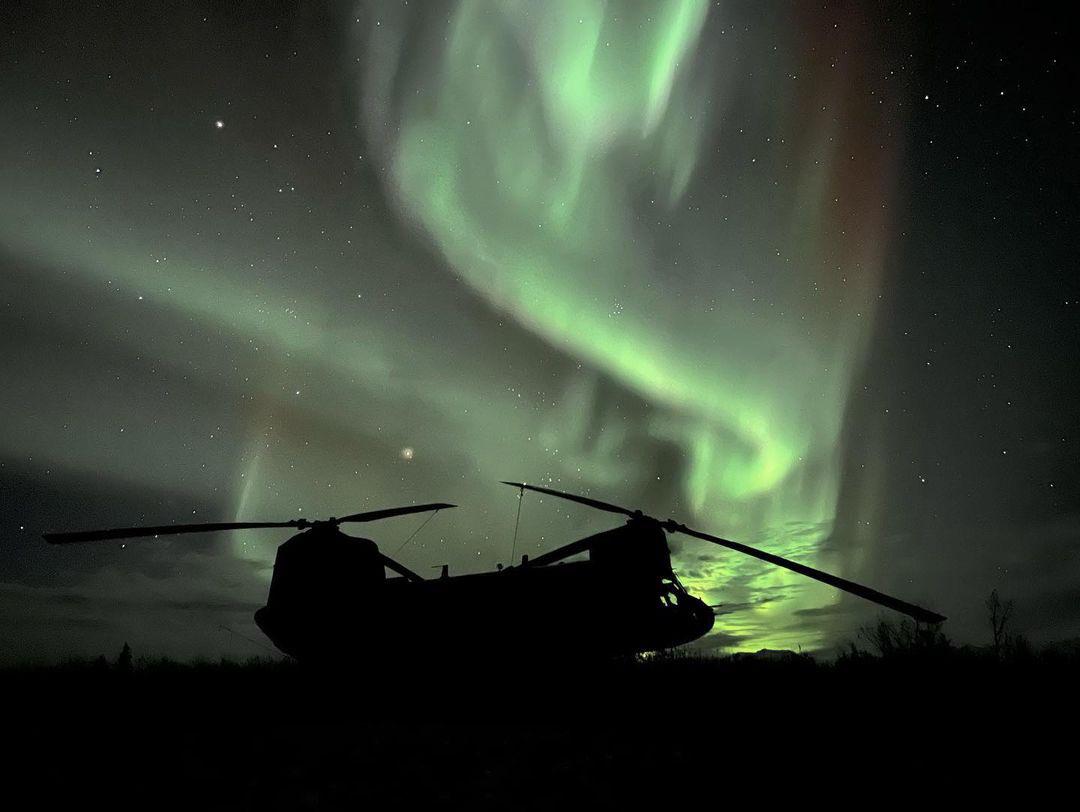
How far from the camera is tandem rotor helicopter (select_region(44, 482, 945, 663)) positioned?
526 inches

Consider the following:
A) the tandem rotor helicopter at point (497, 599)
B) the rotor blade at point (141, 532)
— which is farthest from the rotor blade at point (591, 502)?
the rotor blade at point (141, 532)

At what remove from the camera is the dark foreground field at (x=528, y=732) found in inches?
257

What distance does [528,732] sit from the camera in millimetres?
9602

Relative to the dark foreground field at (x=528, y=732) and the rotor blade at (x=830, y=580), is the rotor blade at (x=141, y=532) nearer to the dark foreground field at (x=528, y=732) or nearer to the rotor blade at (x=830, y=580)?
the dark foreground field at (x=528, y=732)

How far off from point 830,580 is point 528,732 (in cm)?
716

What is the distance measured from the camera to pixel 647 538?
13.7m

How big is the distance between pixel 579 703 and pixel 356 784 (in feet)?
21.8

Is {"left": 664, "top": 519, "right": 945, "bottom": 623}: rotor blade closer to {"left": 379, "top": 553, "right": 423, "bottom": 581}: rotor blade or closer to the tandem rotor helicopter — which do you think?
the tandem rotor helicopter

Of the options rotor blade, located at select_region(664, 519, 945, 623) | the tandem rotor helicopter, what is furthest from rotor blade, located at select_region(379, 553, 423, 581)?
rotor blade, located at select_region(664, 519, 945, 623)

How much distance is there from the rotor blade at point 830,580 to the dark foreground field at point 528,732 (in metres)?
1.37

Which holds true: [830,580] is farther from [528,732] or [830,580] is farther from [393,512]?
[393,512]

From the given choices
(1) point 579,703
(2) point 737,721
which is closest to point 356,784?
(2) point 737,721

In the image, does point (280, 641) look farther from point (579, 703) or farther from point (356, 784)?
point (356, 784)

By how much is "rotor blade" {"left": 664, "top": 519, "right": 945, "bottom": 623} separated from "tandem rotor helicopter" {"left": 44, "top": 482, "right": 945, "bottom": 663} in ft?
0.08
